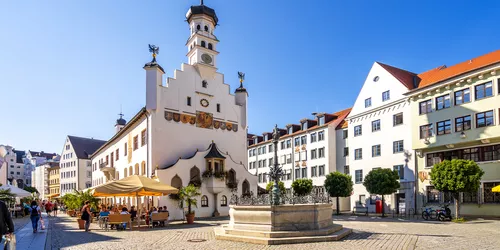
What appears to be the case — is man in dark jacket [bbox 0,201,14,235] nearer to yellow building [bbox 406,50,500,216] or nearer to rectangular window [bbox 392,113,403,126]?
yellow building [bbox 406,50,500,216]

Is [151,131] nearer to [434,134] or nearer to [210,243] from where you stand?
[210,243]

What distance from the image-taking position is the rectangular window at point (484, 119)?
95.0 feet

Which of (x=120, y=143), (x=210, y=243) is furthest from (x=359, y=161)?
(x=210, y=243)

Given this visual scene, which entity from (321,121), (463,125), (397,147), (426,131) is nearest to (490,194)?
(463,125)

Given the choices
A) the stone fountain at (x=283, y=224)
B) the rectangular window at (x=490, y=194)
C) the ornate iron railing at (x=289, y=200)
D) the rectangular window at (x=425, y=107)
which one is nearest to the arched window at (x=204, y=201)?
the ornate iron railing at (x=289, y=200)

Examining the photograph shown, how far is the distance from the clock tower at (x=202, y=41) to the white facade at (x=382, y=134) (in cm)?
1691

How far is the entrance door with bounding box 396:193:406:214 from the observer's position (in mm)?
36469

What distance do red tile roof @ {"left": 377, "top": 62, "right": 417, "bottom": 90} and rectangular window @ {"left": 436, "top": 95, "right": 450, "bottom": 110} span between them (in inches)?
163

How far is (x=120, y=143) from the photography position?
152 feet

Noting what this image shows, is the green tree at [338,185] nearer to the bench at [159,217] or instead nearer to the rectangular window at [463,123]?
the rectangular window at [463,123]

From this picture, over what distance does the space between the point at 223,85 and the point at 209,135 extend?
5.58 meters

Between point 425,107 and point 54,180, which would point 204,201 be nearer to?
point 425,107

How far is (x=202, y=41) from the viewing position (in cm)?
3894

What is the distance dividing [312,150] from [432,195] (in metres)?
19.7
